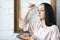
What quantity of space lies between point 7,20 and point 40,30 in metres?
0.30

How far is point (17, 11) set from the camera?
4.68 ft

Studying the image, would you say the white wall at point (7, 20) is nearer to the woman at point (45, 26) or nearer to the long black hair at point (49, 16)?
the woman at point (45, 26)

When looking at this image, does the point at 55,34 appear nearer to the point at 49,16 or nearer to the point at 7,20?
the point at 49,16

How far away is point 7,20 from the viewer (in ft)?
4.74

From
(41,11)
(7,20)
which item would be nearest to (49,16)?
(41,11)

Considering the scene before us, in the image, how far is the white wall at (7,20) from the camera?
4.69 feet

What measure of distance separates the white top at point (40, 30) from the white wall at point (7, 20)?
0.37ft

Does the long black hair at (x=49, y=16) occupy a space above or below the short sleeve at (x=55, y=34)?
above

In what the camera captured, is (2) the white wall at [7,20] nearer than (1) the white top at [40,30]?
No

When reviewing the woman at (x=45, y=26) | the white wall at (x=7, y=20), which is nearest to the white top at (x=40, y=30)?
the woman at (x=45, y=26)

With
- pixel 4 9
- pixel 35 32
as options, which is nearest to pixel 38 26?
pixel 35 32

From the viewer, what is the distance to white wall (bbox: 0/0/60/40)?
1431 millimetres

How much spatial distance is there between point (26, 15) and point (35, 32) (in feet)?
0.49

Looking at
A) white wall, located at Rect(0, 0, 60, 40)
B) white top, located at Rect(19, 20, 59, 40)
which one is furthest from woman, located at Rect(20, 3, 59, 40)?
white wall, located at Rect(0, 0, 60, 40)
